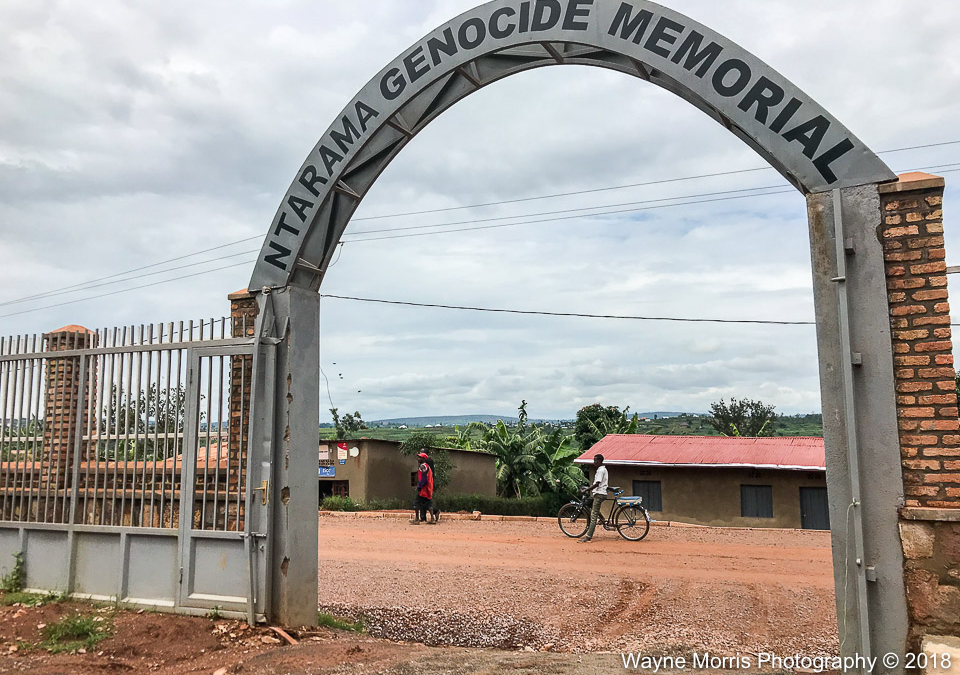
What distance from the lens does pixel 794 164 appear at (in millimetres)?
6105

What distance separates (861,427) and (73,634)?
735cm

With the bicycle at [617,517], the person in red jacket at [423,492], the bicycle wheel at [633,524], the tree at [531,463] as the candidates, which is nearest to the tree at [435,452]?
the tree at [531,463]

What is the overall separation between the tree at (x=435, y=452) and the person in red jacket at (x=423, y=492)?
18.3 ft

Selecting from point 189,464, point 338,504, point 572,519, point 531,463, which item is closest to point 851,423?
point 189,464

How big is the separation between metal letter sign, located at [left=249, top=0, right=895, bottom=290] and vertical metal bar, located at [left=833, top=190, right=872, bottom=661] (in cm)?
49

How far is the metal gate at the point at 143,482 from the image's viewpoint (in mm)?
7848

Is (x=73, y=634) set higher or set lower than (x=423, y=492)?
lower

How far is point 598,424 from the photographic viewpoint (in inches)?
1304

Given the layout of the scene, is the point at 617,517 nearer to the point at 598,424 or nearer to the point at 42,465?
the point at 42,465

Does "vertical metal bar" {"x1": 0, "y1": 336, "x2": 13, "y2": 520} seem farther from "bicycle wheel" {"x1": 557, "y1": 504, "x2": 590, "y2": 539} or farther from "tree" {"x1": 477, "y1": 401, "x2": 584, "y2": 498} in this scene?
"tree" {"x1": 477, "y1": 401, "x2": 584, "y2": 498}

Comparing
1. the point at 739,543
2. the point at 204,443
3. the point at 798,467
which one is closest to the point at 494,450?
the point at 798,467

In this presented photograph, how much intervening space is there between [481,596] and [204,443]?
4165mm

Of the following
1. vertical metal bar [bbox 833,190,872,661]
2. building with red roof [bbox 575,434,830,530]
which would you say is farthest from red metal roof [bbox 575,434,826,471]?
vertical metal bar [bbox 833,190,872,661]

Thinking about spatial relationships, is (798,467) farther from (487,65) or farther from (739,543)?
(487,65)
